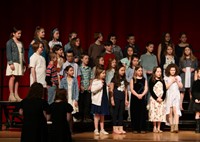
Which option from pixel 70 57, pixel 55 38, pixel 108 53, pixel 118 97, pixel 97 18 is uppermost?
pixel 97 18

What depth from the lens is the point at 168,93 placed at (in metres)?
10.9

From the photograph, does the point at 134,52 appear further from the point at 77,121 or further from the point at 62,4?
the point at 62,4

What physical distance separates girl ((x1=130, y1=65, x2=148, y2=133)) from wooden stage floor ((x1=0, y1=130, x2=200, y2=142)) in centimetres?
20

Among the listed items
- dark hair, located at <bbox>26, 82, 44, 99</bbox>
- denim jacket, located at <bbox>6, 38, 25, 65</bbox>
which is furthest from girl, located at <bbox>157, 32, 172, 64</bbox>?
dark hair, located at <bbox>26, 82, 44, 99</bbox>

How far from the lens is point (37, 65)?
10.4 metres

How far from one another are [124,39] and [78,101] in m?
3.61

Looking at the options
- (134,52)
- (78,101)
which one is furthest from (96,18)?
(78,101)

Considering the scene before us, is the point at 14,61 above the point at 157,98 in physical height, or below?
above

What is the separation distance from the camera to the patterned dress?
10.6 m

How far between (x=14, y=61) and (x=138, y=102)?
2.45 metres

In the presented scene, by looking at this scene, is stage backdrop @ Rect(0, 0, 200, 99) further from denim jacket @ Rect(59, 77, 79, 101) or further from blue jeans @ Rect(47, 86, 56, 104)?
denim jacket @ Rect(59, 77, 79, 101)

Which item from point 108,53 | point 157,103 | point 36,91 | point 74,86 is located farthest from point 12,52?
point 157,103

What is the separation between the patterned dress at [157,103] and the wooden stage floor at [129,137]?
310mm

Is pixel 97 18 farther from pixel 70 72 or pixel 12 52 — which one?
pixel 70 72
